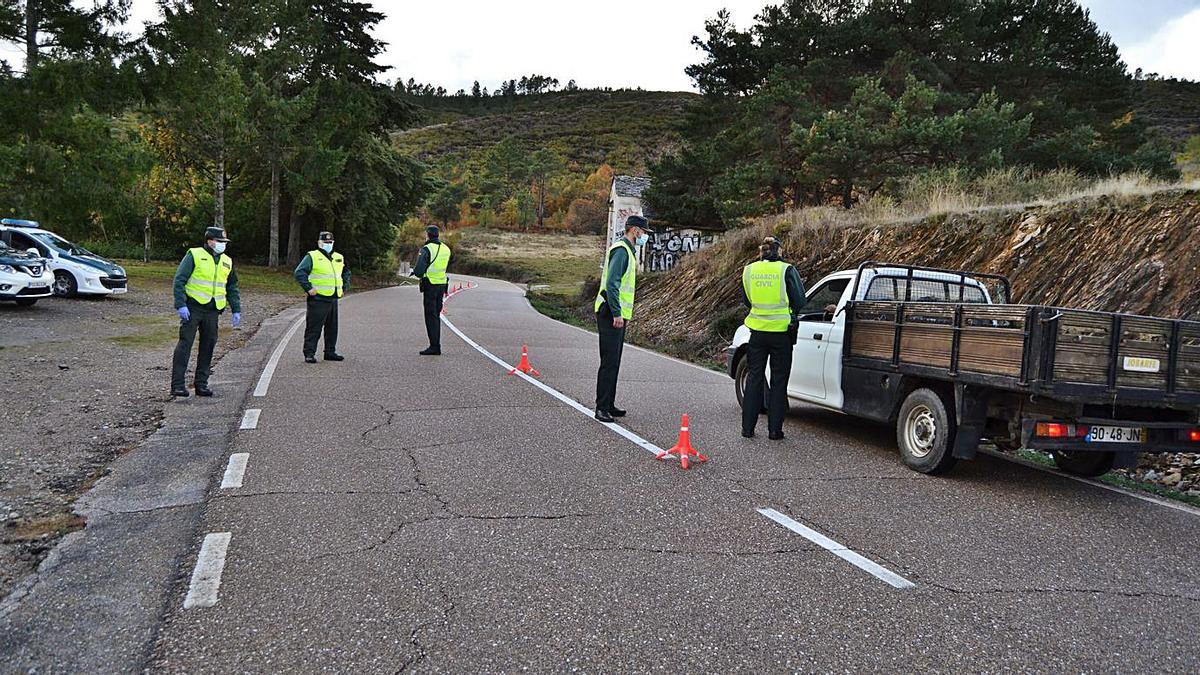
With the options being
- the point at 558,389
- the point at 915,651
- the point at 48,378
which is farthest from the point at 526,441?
the point at 48,378

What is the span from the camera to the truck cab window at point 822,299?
8492 millimetres

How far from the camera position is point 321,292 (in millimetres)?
12328

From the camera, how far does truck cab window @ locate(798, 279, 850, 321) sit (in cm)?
849

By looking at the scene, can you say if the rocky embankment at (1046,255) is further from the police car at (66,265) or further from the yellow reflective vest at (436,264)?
the police car at (66,265)

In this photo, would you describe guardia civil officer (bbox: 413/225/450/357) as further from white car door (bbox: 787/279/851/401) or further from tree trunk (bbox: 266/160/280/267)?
tree trunk (bbox: 266/160/280/267)

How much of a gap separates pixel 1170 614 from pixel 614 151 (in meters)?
140

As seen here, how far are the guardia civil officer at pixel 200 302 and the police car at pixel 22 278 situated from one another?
9.89m

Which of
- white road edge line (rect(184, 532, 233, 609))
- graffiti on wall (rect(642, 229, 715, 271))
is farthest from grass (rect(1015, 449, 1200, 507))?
graffiti on wall (rect(642, 229, 715, 271))

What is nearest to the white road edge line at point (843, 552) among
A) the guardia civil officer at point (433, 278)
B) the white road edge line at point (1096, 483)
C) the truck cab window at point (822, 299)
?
the white road edge line at point (1096, 483)

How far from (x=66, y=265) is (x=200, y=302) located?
1380 centimetres

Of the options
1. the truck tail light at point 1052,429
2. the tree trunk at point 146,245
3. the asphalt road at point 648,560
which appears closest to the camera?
the asphalt road at point 648,560

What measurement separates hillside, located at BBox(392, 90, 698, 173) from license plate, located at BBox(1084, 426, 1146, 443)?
384ft

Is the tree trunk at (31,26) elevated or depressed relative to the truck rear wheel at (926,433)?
elevated

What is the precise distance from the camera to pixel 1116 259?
10.9 meters
